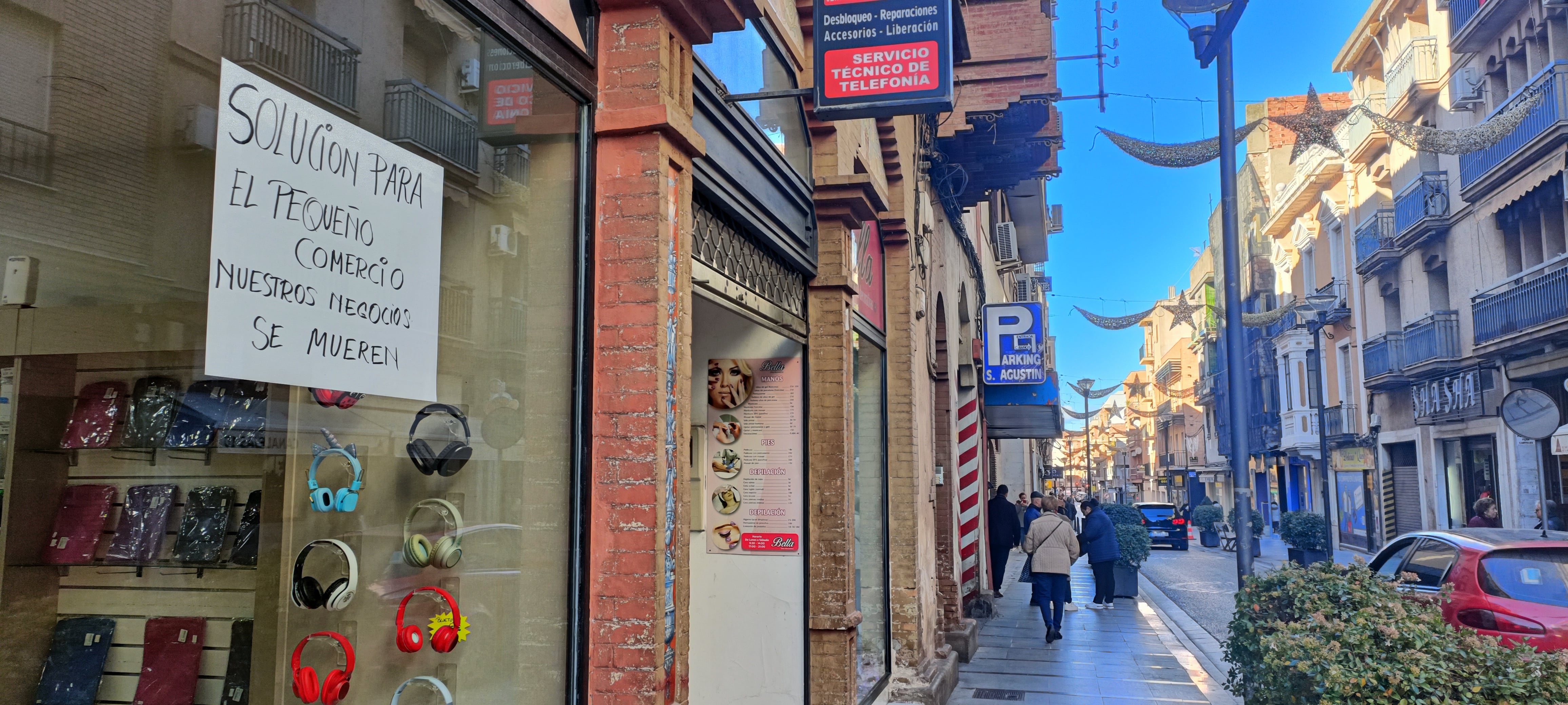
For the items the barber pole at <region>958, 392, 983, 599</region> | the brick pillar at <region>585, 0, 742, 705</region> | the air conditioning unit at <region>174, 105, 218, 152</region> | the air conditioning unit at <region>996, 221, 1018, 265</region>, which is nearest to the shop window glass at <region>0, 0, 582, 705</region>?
the air conditioning unit at <region>174, 105, 218, 152</region>

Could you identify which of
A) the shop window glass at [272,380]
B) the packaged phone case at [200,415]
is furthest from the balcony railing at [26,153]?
the packaged phone case at [200,415]

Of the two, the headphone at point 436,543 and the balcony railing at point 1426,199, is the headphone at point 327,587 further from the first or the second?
the balcony railing at point 1426,199

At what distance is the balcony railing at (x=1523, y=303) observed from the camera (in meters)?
21.1

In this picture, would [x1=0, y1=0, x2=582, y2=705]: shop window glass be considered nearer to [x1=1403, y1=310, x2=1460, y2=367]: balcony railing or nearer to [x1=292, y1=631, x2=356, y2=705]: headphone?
[x1=292, y1=631, x2=356, y2=705]: headphone

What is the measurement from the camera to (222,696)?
2.94 m

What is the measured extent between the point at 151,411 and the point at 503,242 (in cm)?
124

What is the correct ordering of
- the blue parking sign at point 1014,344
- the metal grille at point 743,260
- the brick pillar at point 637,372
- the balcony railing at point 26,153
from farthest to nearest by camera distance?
the blue parking sign at point 1014,344 < the metal grille at point 743,260 < the brick pillar at point 637,372 < the balcony railing at point 26,153

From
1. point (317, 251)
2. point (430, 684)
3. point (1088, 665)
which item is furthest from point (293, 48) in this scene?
point (1088, 665)

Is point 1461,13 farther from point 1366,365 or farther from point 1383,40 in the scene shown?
point 1366,365

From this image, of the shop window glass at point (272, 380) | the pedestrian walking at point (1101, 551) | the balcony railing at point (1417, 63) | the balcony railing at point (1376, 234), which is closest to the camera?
the shop window glass at point (272, 380)

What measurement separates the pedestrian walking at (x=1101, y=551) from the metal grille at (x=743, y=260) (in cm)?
993

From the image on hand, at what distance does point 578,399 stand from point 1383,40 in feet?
118

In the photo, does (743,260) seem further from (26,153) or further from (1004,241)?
(1004,241)

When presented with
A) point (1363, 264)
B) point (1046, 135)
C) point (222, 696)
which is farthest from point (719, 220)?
point (1363, 264)
